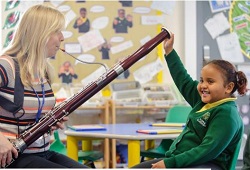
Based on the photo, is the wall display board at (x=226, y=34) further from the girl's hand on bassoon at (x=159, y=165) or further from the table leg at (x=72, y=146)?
the girl's hand on bassoon at (x=159, y=165)

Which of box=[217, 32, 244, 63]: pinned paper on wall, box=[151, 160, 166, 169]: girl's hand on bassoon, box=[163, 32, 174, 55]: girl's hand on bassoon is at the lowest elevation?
box=[217, 32, 244, 63]: pinned paper on wall

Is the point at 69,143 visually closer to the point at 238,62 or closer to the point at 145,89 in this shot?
→ the point at 145,89

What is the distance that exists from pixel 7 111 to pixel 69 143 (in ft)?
3.12

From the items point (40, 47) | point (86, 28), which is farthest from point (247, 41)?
point (40, 47)

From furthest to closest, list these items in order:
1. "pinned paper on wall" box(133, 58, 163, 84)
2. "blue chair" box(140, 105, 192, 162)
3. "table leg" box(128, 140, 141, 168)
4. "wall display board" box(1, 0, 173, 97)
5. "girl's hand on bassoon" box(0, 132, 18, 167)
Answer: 1. "pinned paper on wall" box(133, 58, 163, 84)
2. "wall display board" box(1, 0, 173, 97)
3. "blue chair" box(140, 105, 192, 162)
4. "table leg" box(128, 140, 141, 168)
5. "girl's hand on bassoon" box(0, 132, 18, 167)

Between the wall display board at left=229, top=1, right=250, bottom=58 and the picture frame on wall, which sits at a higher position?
the picture frame on wall

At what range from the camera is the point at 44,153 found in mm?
1720

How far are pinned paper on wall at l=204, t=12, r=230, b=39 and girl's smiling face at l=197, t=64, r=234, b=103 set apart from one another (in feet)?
8.15

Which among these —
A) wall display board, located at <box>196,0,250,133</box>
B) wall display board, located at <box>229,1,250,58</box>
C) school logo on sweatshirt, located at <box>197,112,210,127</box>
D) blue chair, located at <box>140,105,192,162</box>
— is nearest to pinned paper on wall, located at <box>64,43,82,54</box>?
wall display board, located at <box>196,0,250,133</box>

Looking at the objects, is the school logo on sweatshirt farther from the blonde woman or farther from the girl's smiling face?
the blonde woman

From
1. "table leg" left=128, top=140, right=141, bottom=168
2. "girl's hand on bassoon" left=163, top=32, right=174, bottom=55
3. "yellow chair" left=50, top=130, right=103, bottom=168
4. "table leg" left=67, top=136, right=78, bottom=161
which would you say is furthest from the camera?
"yellow chair" left=50, top=130, right=103, bottom=168

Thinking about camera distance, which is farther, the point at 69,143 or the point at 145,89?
the point at 145,89

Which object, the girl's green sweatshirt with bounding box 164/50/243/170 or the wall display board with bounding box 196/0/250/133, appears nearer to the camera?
the girl's green sweatshirt with bounding box 164/50/243/170

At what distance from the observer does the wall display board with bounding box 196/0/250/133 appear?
4098 millimetres
